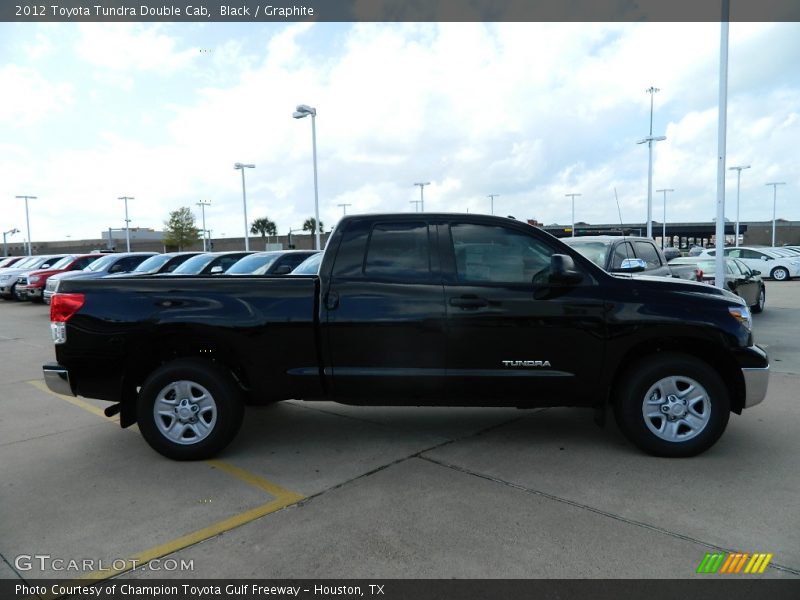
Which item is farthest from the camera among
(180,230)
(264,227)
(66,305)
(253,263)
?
(264,227)

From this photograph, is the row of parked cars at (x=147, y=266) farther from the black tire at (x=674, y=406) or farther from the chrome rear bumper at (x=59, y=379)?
the black tire at (x=674, y=406)

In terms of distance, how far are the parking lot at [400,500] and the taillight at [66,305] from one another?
1.17 m

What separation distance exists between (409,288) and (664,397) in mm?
2154

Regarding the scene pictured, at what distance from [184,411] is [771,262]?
27703 mm

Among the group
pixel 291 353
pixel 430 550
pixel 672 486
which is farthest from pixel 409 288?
pixel 672 486

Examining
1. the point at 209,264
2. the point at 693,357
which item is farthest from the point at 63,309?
the point at 209,264

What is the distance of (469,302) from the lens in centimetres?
453

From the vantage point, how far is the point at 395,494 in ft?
13.0

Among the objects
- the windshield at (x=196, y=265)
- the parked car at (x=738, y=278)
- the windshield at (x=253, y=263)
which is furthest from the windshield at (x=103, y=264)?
the parked car at (x=738, y=278)

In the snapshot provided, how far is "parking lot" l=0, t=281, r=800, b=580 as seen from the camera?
124 inches

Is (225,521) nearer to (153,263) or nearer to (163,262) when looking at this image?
(163,262)

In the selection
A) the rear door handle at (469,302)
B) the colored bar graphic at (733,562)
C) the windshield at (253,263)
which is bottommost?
the colored bar graphic at (733,562)

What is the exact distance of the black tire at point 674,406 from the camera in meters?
4.47
